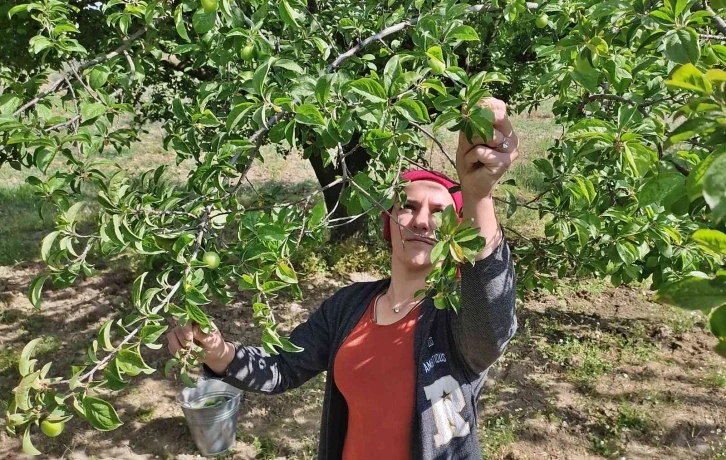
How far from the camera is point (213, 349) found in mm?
1623

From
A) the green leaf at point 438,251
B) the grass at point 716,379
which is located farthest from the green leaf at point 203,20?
the grass at point 716,379

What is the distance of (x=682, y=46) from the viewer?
3.07 ft

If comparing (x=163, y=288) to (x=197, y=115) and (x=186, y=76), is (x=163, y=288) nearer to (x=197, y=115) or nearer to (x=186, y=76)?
(x=197, y=115)

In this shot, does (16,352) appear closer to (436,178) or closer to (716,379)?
(436,178)

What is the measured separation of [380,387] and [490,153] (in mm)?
866

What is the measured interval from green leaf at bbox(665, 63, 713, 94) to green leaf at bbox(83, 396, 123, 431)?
0.95m

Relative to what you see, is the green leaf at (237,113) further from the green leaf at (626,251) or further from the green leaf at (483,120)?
the green leaf at (626,251)

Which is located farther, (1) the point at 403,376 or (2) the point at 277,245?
(1) the point at 403,376

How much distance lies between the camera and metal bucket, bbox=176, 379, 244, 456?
351 centimetres

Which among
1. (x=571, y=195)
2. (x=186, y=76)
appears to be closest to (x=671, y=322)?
(x=571, y=195)

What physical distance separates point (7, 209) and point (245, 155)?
7679 mm

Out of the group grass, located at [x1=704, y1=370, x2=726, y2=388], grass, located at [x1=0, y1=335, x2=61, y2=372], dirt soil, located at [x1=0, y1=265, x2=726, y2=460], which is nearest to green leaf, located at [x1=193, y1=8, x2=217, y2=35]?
dirt soil, located at [x1=0, y1=265, x2=726, y2=460]

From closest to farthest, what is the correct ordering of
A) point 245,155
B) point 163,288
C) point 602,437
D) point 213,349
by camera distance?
point 163,288, point 245,155, point 213,349, point 602,437

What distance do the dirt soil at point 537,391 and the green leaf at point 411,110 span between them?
295 cm
